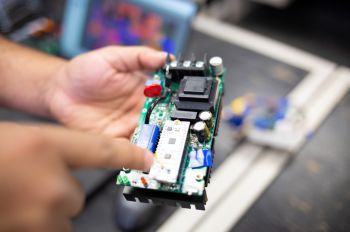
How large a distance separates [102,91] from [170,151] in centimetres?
52

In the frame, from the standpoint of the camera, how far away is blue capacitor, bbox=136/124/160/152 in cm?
85

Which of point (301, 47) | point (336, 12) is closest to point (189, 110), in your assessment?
point (301, 47)

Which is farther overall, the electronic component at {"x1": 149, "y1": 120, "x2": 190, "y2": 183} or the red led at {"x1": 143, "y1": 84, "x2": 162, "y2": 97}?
the red led at {"x1": 143, "y1": 84, "x2": 162, "y2": 97}

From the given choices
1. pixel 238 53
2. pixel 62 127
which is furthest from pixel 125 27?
pixel 62 127

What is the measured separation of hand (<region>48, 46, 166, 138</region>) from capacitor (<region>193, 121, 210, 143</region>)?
0.37 m

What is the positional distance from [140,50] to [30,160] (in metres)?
0.70

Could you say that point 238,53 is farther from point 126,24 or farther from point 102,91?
point 102,91

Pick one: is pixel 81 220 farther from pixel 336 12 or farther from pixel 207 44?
pixel 336 12

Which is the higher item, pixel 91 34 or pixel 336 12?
pixel 336 12

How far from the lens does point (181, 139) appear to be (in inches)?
33.2

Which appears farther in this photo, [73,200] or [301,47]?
[301,47]

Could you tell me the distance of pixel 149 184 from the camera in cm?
82

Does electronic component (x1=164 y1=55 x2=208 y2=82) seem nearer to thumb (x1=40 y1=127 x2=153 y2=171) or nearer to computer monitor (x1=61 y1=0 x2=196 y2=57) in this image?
thumb (x1=40 y1=127 x2=153 y2=171)

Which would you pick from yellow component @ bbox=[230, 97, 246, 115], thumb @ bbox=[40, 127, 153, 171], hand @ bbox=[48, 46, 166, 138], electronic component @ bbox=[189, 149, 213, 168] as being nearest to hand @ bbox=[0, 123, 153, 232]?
thumb @ bbox=[40, 127, 153, 171]
